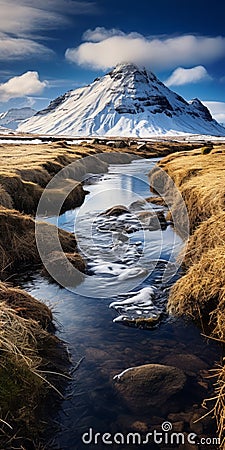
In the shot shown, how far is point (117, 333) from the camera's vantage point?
11.5m

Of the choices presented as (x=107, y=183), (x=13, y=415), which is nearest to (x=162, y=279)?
(x=13, y=415)

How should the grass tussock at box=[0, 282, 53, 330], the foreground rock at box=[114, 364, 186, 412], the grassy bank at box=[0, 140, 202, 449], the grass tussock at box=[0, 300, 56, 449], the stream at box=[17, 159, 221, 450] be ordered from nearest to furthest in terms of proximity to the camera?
the grass tussock at box=[0, 300, 56, 449]
the grassy bank at box=[0, 140, 202, 449]
the stream at box=[17, 159, 221, 450]
the foreground rock at box=[114, 364, 186, 412]
the grass tussock at box=[0, 282, 53, 330]

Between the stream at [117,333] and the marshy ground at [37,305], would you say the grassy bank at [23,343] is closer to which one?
the marshy ground at [37,305]

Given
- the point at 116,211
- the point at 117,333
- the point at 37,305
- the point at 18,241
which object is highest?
the point at 116,211

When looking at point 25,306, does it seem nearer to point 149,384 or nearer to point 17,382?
point 17,382

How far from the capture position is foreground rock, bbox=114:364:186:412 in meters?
8.51

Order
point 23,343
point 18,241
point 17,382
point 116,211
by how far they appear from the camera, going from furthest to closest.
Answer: point 116,211 < point 18,241 < point 23,343 < point 17,382

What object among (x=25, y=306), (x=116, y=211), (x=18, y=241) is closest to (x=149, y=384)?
(x=25, y=306)

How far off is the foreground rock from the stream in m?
0.15

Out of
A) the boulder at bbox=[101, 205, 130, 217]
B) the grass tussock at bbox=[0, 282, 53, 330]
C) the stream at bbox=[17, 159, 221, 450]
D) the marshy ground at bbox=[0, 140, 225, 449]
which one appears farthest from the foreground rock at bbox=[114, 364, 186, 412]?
the boulder at bbox=[101, 205, 130, 217]

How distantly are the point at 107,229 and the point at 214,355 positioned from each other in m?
15.6
